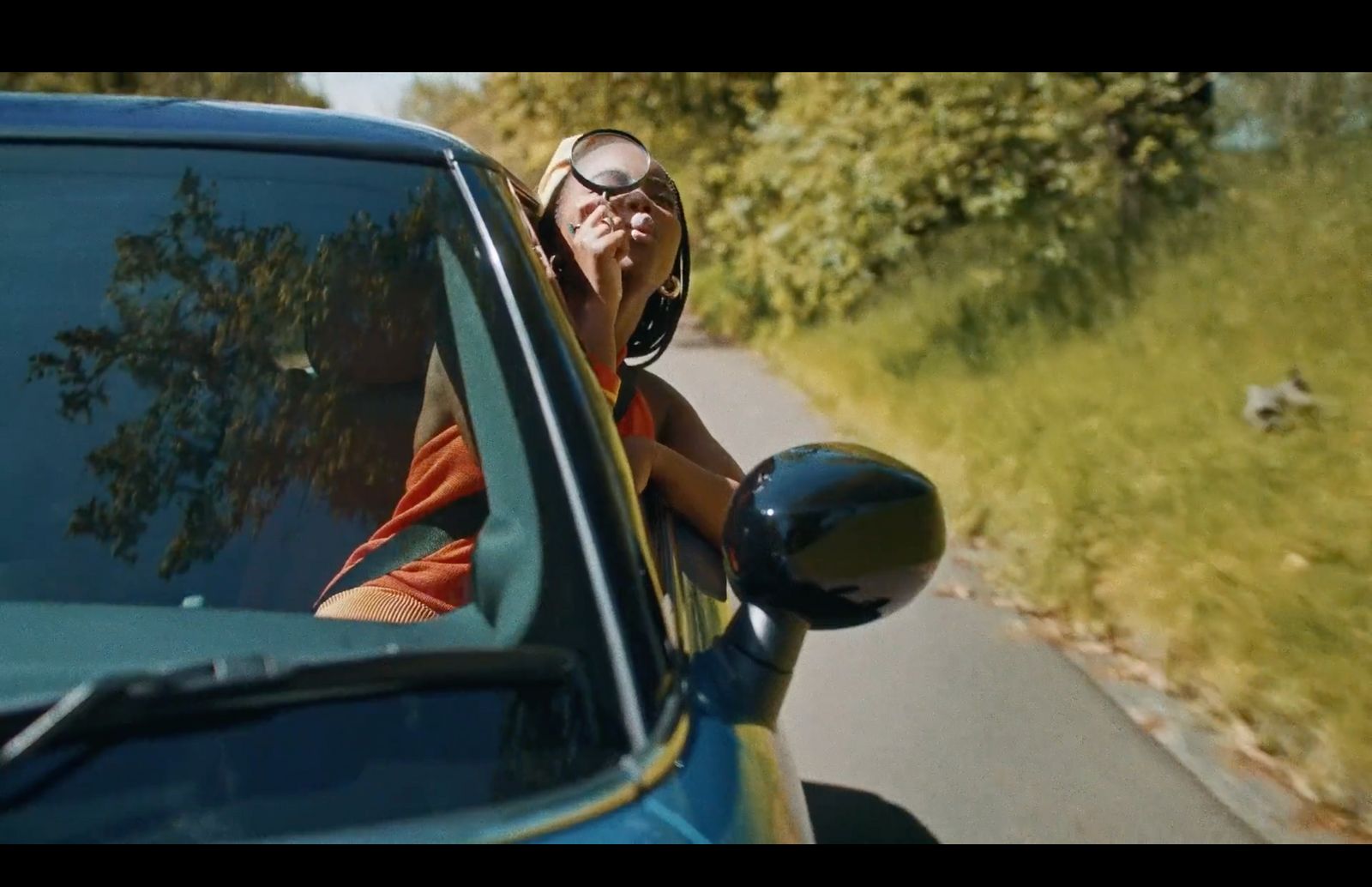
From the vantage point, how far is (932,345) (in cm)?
1043

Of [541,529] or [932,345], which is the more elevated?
[541,529]

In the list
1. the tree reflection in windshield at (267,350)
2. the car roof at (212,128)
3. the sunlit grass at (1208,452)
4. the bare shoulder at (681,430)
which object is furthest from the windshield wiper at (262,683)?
the sunlit grass at (1208,452)

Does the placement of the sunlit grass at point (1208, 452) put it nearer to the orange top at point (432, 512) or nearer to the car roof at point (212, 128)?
the orange top at point (432, 512)

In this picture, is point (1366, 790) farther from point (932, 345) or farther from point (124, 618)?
point (932, 345)

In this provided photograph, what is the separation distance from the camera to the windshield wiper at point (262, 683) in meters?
1.30

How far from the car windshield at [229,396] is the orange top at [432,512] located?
0.9 inches

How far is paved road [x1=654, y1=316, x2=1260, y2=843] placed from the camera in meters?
3.84

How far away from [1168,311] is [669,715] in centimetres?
768

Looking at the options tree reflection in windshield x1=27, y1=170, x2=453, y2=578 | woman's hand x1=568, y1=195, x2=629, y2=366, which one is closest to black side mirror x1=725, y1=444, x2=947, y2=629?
tree reflection in windshield x1=27, y1=170, x2=453, y2=578

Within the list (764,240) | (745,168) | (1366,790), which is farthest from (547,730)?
(745,168)

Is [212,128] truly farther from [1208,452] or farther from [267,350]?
[1208,452]

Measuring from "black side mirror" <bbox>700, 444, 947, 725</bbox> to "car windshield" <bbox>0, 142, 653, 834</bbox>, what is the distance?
0.23 meters

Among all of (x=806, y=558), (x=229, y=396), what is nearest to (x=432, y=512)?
(x=229, y=396)

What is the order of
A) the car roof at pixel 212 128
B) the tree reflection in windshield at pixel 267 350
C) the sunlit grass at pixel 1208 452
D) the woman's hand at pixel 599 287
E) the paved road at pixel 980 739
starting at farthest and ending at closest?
the sunlit grass at pixel 1208 452 → the paved road at pixel 980 739 → the woman's hand at pixel 599 287 → the car roof at pixel 212 128 → the tree reflection in windshield at pixel 267 350
